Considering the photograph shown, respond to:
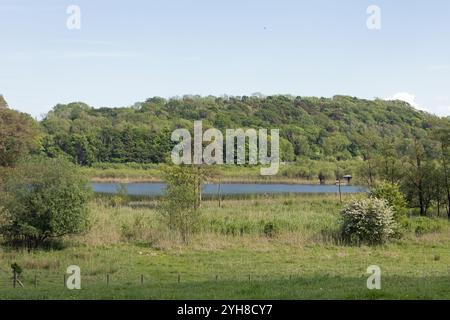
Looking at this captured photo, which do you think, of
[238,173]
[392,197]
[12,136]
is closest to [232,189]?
[238,173]

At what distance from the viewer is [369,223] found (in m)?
30.1

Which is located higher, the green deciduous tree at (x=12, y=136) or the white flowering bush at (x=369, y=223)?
the green deciduous tree at (x=12, y=136)

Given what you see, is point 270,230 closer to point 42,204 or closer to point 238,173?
point 42,204

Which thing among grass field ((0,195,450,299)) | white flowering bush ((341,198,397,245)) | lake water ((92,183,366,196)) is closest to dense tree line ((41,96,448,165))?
lake water ((92,183,366,196))

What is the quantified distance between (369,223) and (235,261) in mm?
9755

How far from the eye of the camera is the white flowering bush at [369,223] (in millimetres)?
30109

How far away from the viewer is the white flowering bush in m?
30.1

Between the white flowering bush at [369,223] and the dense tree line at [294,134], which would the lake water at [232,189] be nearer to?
the dense tree line at [294,134]

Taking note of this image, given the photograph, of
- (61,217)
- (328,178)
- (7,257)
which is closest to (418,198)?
(61,217)

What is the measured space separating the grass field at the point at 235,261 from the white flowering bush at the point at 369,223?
85cm

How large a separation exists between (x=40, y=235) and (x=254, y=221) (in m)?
13.2

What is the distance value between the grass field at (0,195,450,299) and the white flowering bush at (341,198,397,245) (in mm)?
845

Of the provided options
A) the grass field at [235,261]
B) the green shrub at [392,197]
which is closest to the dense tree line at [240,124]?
the green shrub at [392,197]

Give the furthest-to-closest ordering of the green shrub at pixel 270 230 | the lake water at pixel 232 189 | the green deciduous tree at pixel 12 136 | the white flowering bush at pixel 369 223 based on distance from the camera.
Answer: the lake water at pixel 232 189 → the green deciduous tree at pixel 12 136 → the green shrub at pixel 270 230 → the white flowering bush at pixel 369 223
